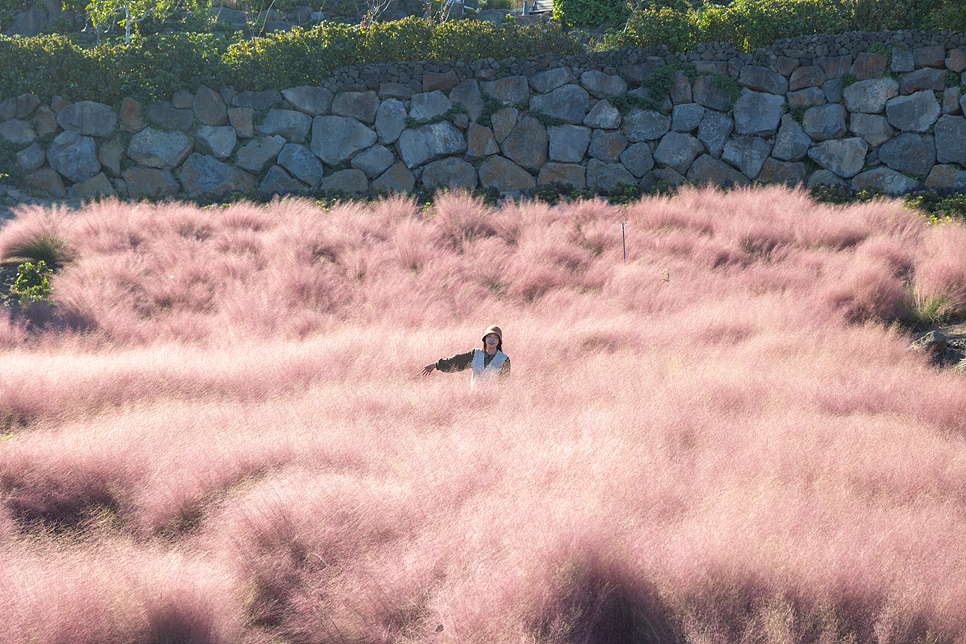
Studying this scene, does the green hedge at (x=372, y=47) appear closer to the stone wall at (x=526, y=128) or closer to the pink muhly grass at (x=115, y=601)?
the stone wall at (x=526, y=128)

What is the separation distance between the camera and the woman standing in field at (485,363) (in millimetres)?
4922

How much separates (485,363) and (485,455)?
1.42 metres

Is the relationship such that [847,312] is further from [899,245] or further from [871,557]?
[871,557]

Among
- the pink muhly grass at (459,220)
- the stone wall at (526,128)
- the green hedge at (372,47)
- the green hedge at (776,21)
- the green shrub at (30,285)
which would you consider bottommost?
the green shrub at (30,285)

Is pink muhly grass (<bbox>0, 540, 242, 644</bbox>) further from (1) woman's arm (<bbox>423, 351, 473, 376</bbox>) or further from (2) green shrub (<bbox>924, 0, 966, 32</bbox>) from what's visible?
(2) green shrub (<bbox>924, 0, 966, 32</bbox>)

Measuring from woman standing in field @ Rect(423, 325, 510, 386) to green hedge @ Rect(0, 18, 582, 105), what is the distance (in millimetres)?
8593

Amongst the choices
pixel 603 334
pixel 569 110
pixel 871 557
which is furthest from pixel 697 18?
pixel 871 557

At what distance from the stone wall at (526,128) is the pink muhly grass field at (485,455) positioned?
3.80 metres

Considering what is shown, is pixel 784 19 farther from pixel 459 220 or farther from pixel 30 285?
pixel 30 285

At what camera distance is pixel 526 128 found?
38.5 feet

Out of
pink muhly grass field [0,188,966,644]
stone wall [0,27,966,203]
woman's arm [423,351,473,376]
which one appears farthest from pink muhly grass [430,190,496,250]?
woman's arm [423,351,473,376]

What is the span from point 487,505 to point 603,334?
3.18 m

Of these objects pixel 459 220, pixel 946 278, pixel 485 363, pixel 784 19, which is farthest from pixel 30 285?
pixel 784 19

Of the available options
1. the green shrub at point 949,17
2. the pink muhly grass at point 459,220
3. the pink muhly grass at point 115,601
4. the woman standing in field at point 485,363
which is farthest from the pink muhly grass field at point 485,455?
the green shrub at point 949,17
